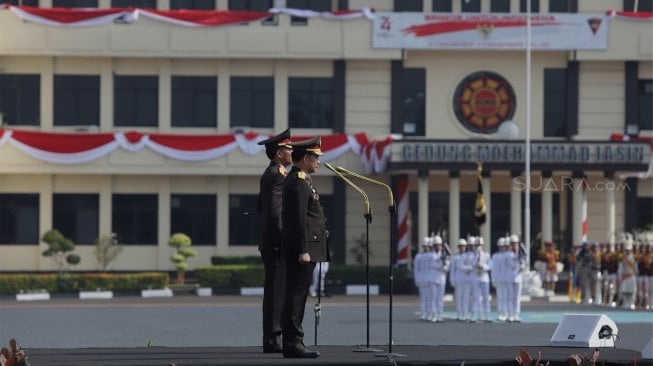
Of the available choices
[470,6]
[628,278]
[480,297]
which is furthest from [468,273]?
[470,6]

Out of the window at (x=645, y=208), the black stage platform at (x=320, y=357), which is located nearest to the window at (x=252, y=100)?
the window at (x=645, y=208)

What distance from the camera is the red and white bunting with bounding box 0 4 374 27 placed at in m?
49.3

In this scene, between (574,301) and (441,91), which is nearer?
(574,301)

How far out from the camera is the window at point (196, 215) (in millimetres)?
51375

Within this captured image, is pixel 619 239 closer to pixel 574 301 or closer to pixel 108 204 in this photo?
pixel 574 301

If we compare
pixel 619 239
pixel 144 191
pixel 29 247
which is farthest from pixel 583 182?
pixel 29 247

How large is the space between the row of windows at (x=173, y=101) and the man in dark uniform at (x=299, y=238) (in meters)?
35.8

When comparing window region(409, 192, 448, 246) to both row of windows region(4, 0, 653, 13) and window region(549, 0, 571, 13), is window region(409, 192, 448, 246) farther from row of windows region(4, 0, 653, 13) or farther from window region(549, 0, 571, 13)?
window region(549, 0, 571, 13)

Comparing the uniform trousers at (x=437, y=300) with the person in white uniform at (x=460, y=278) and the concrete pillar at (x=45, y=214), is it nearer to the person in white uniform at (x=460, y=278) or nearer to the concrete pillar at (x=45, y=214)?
the person in white uniform at (x=460, y=278)

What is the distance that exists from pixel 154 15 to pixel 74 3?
331cm

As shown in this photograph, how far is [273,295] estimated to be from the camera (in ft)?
51.9

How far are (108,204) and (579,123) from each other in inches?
669

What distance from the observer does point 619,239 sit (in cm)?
4941

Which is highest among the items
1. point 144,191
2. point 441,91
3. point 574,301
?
point 441,91
